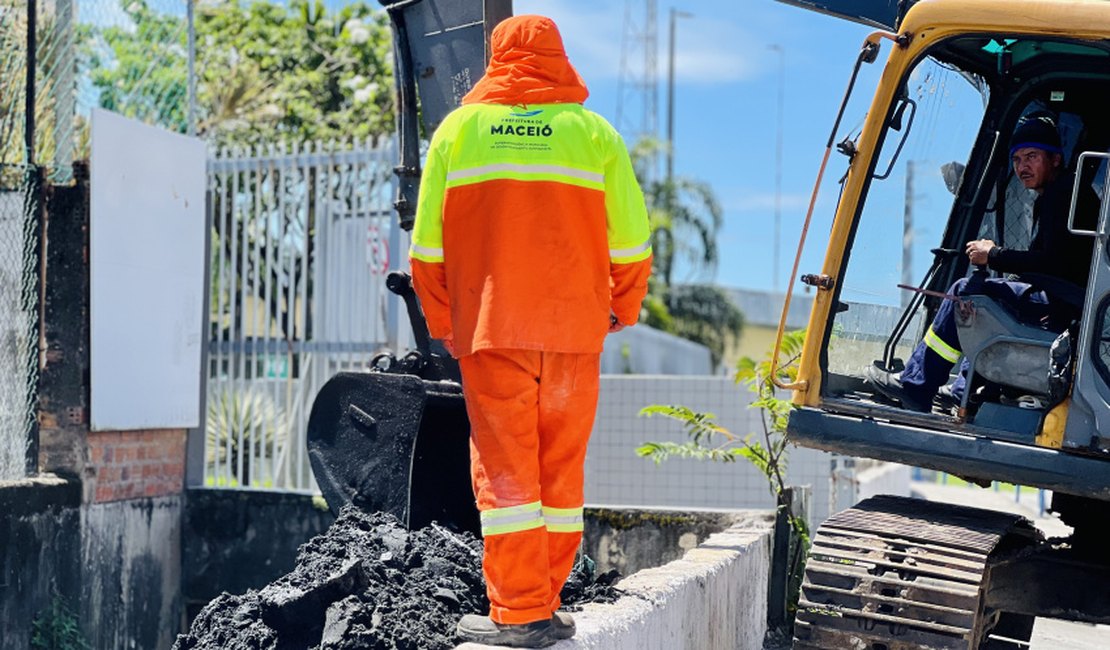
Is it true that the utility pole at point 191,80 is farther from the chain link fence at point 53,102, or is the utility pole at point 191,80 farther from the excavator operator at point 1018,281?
the excavator operator at point 1018,281

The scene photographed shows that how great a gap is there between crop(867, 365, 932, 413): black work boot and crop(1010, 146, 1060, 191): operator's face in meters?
0.91

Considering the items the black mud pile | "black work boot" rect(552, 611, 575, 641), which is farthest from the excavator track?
"black work boot" rect(552, 611, 575, 641)

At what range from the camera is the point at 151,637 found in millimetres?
8508

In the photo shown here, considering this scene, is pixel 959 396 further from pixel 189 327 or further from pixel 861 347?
pixel 189 327

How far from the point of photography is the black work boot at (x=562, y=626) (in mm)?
4219

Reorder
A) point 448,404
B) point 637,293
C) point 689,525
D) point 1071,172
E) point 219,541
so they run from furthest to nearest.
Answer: point 219,541
point 689,525
point 448,404
point 1071,172
point 637,293

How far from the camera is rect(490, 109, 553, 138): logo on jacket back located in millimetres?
4305

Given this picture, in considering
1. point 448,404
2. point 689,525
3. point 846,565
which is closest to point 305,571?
point 448,404

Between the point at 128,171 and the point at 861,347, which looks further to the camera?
the point at 128,171

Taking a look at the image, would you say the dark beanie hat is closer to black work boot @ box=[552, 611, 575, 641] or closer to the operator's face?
the operator's face

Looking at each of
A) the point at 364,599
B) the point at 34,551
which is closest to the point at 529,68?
the point at 364,599

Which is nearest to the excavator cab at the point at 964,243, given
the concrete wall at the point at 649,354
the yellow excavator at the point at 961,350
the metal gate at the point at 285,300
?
the yellow excavator at the point at 961,350

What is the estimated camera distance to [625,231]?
14.6ft

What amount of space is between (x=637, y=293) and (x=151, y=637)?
5.15m
